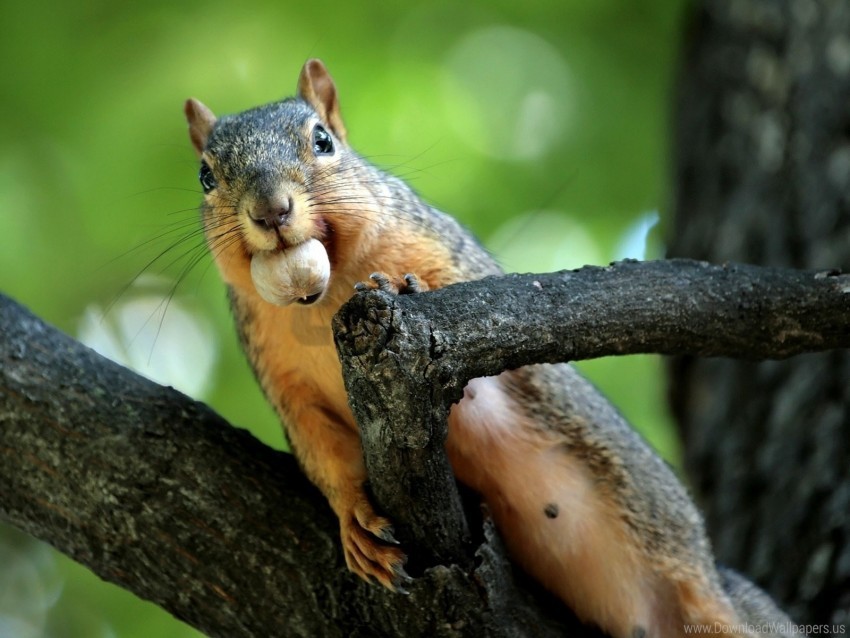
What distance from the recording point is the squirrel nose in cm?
205

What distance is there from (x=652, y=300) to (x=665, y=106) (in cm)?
287

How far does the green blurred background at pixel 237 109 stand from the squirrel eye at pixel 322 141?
697mm

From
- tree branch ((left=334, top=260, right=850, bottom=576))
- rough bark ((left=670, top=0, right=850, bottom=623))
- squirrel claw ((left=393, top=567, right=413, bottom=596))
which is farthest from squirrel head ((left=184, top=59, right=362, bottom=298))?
rough bark ((left=670, top=0, right=850, bottom=623))

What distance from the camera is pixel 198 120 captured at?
2799 millimetres

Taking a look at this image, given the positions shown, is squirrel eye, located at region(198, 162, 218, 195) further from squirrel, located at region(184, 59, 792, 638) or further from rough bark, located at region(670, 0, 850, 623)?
rough bark, located at region(670, 0, 850, 623)

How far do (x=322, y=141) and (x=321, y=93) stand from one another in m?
0.44

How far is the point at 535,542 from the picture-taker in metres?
2.51

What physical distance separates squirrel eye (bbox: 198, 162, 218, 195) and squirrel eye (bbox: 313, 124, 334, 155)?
0.81ft

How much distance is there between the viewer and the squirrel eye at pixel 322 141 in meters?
→ 2.45

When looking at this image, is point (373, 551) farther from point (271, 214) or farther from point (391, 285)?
point (271, 214)

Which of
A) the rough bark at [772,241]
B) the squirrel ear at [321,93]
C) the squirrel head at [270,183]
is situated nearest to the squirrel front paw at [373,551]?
the squirrel head at [270,183]

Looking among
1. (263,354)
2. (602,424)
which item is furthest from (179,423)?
(602,424)

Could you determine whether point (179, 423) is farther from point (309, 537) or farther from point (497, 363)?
point (497, 363)

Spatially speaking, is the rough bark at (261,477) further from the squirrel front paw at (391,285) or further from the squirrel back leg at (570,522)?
the squirrel back leg at (570,522)
